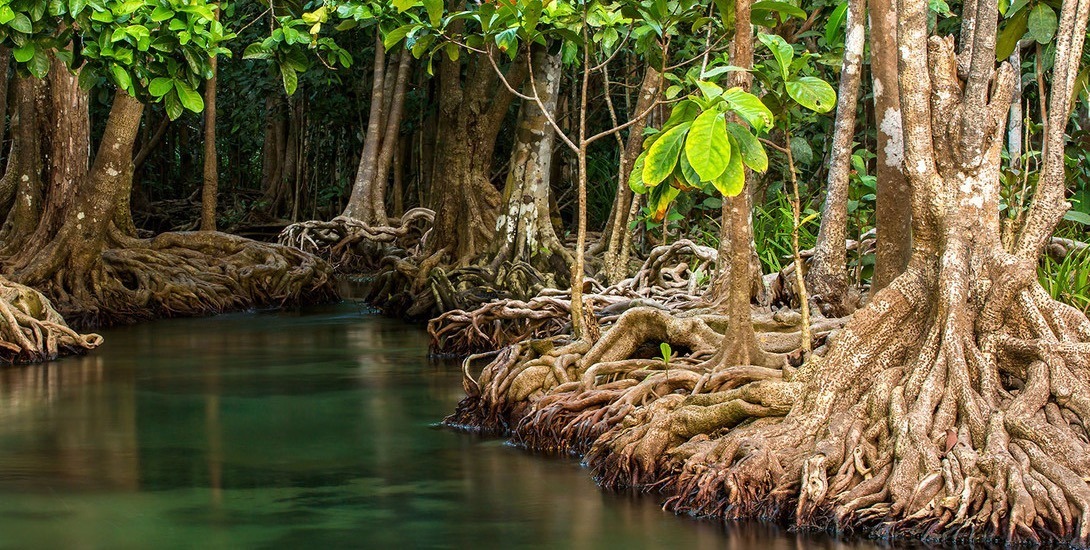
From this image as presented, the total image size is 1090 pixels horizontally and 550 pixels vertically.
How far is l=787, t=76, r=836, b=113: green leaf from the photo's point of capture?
19.5 feet

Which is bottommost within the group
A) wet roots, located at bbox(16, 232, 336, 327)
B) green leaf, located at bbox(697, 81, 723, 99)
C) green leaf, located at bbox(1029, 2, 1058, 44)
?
wet roots, located at bbox(16, 232, 336, 327)

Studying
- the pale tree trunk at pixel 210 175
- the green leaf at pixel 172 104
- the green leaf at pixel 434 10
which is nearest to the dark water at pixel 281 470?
the green leaf at pixel 172 104

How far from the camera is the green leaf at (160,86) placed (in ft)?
29.0

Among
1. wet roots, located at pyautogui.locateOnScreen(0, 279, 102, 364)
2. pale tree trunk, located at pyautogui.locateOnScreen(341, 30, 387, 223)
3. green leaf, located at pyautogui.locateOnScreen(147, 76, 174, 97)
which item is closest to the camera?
green leaf, located at pyautogui.locateOnScreen(147, 76, 174, 97)

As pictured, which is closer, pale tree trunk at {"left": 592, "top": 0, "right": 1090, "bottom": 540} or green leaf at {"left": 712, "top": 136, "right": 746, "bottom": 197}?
pale tree trunk at {"left": 592, "top": 0, "right": 1090, "bottom": 540}

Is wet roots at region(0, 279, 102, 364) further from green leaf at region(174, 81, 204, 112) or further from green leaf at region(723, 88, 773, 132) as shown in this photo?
green leaf at region(723, 88, 773, 132)

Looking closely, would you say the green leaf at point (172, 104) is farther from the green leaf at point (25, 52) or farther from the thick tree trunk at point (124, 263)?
the thick tree trunk at point (124, 263)

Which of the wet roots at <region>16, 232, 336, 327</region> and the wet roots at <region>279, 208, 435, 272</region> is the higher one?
the wet roots at <region>279, 208, 435, 272</region>

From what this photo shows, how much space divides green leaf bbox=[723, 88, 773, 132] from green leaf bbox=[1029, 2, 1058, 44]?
189cm

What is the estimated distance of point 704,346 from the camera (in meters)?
7.28

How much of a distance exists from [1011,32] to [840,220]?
1707mm

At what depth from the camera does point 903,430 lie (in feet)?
17.1

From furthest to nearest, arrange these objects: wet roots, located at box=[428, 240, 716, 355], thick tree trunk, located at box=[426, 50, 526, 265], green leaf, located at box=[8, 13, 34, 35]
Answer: thick tree trunk, located at box=[426, 50, 526, 265], wet roots, located at box=[428, 240, 716, 355], green leaf, located at box=[8, 13, 34, 35]

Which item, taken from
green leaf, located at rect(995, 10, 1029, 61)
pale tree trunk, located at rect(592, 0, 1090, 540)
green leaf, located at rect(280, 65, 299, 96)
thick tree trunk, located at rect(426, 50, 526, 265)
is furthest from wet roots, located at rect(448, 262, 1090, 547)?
thick tree trunk, located at rect(426, 50, 526, 265)
